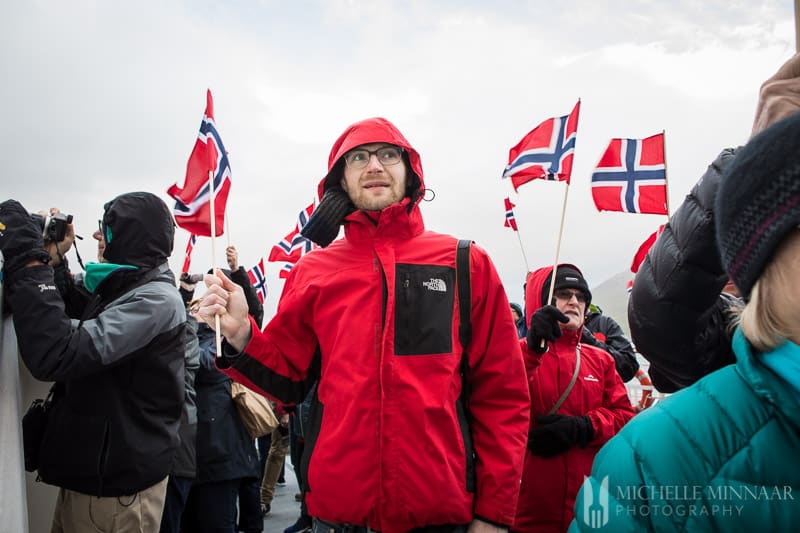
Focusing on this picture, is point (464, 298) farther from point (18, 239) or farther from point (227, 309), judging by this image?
point (18, 239)

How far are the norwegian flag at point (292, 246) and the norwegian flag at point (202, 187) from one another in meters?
5.09

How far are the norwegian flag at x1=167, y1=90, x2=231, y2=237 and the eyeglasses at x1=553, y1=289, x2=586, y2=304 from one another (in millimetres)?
2260

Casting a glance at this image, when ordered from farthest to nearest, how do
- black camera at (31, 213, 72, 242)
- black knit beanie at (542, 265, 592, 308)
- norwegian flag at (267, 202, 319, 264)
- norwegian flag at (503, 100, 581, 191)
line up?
norwegian flag at (267, 202, 319, 264)
norwegian flag at (503, 100, 581, 191)
black knit beanie at (542, 265, 592, 308)
black camera at (31, 213, 72, 242)

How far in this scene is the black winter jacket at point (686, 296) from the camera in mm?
1405

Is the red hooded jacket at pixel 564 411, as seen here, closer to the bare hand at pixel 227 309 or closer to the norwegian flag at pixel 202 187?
the bare hand at pixel 227 309

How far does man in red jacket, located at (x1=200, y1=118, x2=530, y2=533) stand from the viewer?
2.05 meters

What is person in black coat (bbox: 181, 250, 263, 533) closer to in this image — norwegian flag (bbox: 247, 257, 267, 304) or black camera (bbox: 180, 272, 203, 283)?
black camera (bbox: 180, 272, 203, 283)

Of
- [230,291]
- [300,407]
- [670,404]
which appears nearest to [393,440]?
[230,291]

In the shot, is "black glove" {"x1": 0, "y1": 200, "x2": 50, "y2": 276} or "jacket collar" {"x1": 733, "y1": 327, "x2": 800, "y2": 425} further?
"black glove" {"x1": 0, "y1": 200, "x2": 50, "y2": 276}

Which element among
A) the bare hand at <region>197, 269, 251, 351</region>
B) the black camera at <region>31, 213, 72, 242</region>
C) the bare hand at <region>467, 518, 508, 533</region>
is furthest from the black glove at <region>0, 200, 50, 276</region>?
the bare hand at <region>467, 518, 508, 533</region>

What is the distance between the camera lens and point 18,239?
282cm

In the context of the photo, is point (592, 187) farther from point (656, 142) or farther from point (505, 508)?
point (505, 508)

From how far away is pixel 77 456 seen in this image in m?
2.73

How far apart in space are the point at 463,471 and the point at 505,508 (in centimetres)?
20
